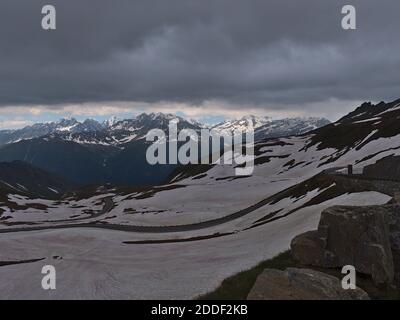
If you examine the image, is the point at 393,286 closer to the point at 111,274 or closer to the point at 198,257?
the point at 198,257

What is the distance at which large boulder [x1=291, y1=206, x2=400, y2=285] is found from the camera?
62.8 feet

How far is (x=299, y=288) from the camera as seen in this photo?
15.9 m

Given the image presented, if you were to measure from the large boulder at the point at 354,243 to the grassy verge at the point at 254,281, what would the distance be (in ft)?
1.31

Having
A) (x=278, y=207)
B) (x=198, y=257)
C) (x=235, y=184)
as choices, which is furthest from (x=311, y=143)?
(x=198, y=257)

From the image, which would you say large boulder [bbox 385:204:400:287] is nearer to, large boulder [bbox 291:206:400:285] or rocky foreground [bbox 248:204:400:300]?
rocky foreground [bbox 248:204:400:300]

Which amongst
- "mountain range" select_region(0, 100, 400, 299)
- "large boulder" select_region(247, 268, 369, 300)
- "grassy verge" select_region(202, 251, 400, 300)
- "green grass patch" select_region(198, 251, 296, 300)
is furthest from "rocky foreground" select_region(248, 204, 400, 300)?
"mountain range" select_region(0, 100, 400, 299)

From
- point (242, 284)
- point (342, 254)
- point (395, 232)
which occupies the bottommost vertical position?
point (242, 284)

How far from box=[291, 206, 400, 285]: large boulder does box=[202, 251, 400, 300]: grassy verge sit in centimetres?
40

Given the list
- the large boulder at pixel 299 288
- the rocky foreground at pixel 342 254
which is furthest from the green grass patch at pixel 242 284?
the large boulder at pixel 299 288

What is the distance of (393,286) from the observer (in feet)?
61.1

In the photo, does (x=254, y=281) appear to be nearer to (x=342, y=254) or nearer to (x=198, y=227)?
(x=342, y=254)

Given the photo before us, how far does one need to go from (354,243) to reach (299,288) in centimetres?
595

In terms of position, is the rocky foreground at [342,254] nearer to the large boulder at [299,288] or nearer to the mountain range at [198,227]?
the large boulder at [299,288]

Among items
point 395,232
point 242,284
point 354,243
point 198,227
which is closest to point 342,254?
point 354,243
